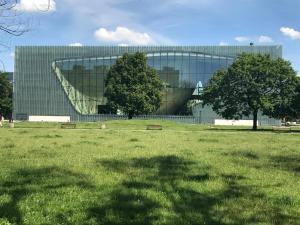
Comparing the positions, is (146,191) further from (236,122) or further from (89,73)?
(89,73)

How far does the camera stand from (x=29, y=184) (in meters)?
11.4

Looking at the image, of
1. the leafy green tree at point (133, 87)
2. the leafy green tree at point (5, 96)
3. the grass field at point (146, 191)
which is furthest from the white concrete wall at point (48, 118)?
the grass field at point (146, 191)

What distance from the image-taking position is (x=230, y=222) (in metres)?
8.42

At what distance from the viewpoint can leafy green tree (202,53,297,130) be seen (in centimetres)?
7331

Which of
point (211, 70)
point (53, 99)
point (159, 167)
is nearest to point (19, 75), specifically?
point (53, 99)

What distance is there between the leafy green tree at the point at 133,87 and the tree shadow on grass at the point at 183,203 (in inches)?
3067

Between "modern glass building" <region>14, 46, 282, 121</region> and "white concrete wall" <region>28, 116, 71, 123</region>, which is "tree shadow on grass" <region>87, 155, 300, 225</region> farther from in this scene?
"white concrete wall" <region>28, 116, 71, 123</region>

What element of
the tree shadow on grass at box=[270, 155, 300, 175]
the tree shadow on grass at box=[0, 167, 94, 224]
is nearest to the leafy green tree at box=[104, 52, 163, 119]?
the tree shadow on grass at box=[270, 155, 300, 175]

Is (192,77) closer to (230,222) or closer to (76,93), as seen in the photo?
(76,93)

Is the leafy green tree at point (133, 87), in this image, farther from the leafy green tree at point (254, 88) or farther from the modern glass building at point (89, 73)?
the modern glass building at point (89, 73)

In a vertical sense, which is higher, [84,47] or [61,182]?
[84,47]

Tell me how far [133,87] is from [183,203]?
82.0m

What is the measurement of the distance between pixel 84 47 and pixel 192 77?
26.7 metres

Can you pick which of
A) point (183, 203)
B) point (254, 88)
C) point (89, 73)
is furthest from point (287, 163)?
point (89, 73)
